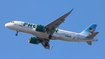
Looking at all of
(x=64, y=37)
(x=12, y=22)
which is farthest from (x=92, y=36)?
(x=12, y=22)

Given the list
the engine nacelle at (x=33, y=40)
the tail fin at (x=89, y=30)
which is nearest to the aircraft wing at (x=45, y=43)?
the engine nacelle at (x=33, y=40)

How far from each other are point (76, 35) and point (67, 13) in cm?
1032

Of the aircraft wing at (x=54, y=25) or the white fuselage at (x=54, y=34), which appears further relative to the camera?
the white fuselage at (x=54, y=34)

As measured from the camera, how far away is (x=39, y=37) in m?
94.6

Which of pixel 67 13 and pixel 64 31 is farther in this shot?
pixel 64 31

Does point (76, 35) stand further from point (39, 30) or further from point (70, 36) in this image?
point (39, 30)

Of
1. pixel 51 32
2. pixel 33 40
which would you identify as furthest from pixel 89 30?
pixel 33 40

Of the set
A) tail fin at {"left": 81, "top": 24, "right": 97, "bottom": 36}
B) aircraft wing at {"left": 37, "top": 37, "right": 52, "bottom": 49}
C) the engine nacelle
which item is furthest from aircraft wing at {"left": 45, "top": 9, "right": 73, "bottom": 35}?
tail fin at {"left": 81, "top": 24, "right": 97, "bottom": 36}

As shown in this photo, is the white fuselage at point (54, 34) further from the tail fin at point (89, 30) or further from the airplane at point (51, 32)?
the tail fin at point (89, 30)

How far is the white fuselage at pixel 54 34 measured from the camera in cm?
8856

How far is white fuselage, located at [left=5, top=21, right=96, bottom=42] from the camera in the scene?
291ft

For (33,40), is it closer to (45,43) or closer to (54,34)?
(45,43)

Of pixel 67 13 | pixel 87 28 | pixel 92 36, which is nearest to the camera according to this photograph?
pixel 67 13

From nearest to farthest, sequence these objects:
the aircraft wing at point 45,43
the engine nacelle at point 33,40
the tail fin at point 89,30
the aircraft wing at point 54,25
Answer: the aircraft wing at point 54,25, the engine nacelle at point 33,40, the tail fin at point 89,30, the aircraft wing at point 45,43
